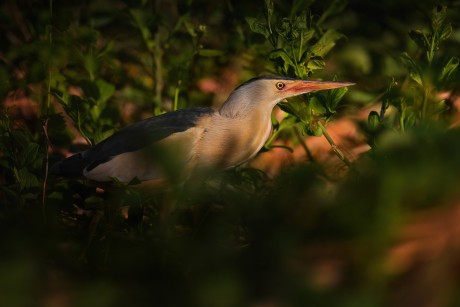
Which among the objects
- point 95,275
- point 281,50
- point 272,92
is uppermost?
point 95,275

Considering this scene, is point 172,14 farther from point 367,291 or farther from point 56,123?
point 367,291

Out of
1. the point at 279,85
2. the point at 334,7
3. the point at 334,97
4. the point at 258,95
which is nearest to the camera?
the point at 334,97

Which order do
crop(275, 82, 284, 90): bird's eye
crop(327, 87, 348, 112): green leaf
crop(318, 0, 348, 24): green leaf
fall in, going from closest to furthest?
crop(327, 87, 348, 112): green leaf → crop(275, 82, 284, 90): bird's eye → crop(318, 0, 348, 24): green leaf

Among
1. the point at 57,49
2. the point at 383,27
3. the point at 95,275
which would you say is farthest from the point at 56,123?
the point at 383,27

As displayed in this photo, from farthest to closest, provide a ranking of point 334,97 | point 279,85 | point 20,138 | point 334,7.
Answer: point 334,7 → point 279,85 → point 20,138 → point 334,97

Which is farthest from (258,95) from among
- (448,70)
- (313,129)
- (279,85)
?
(448,70)

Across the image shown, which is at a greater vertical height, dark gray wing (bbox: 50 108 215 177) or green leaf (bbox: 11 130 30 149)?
green leaf (bbox: 11 130 30 149)

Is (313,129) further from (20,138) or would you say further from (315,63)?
(20,138)

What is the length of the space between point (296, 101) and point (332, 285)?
1432mm

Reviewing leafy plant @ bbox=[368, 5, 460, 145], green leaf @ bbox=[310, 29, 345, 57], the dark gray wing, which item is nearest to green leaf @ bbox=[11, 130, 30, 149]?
the dark gray wing

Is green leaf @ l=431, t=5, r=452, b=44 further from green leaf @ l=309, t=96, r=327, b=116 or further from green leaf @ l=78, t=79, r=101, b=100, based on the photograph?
green leaf @ l=78, t=79, r=101, b=100

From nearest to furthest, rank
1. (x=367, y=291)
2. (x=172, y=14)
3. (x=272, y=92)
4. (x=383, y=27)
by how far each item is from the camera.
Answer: (x=367, y=291) < (x=272, y=92) < (x=383, y=27) < (x=172, y=14)

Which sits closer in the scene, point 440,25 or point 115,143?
point 440,25

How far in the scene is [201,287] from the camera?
54 centimetres
